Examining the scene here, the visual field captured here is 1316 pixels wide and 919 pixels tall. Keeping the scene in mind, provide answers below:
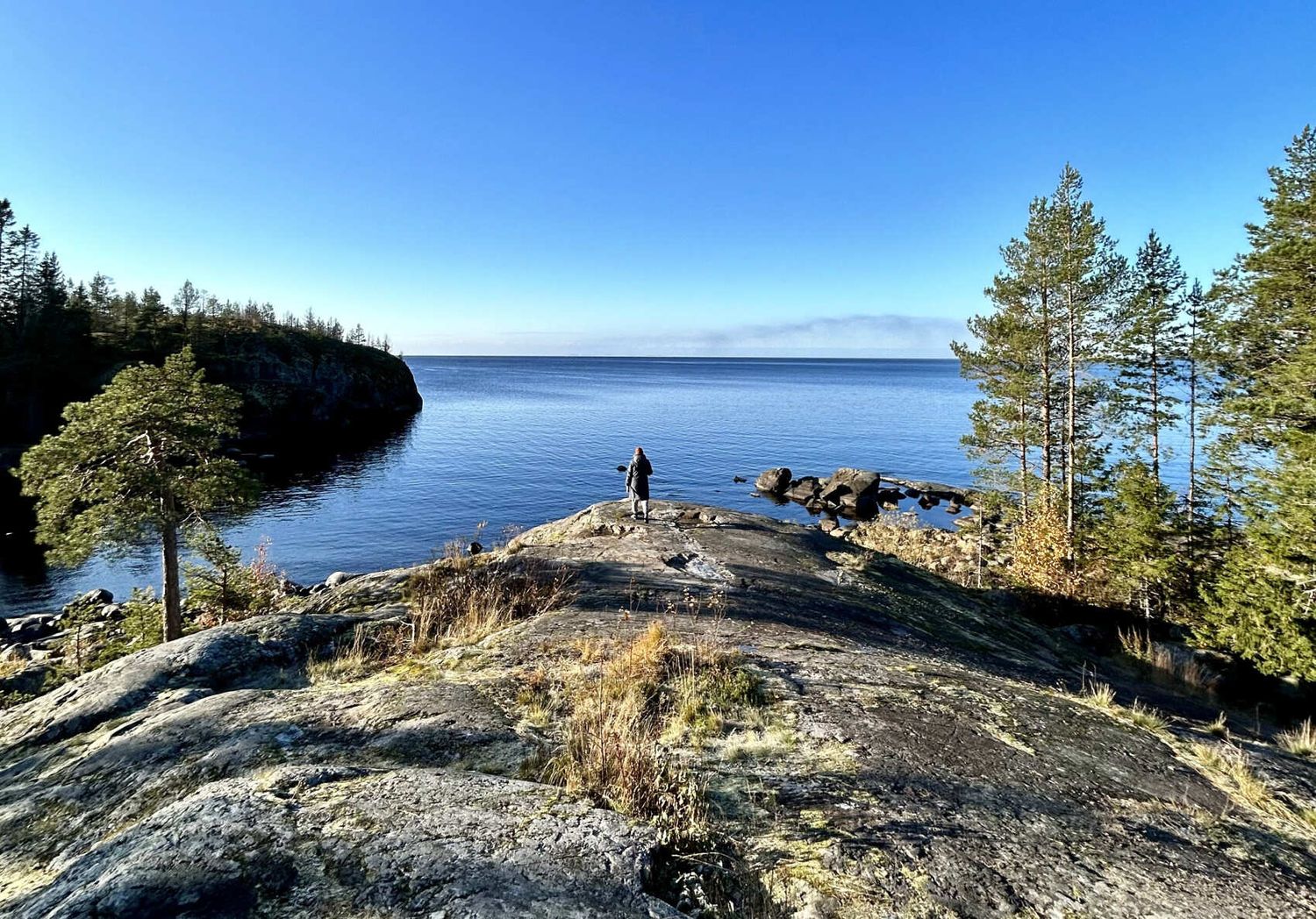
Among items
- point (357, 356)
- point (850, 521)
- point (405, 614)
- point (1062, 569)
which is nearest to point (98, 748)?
point (405, 614)

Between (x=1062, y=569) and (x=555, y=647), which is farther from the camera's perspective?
(x=1062, y=569)

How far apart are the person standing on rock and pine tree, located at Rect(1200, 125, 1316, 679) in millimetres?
17495

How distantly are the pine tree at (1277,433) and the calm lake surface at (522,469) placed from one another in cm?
2511

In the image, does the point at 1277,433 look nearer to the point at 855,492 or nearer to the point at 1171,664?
the point at 1171,664

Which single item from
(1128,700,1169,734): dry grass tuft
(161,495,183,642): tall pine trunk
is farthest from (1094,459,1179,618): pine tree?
(161,495,183,642): tall pine trunk

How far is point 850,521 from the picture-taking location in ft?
137

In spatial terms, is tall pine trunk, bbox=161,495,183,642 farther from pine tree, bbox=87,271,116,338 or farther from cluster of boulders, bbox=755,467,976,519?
pine tree, bbox=87,271,116,338

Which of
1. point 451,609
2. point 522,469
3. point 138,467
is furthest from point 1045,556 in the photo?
point 522,469

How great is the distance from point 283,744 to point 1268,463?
31065 millimetres

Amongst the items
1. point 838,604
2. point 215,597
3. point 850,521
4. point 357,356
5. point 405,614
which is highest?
point 357,356

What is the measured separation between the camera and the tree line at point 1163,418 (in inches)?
655

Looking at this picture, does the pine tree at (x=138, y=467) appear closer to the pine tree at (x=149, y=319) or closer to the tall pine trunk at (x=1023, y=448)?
the tall pine trunk at (x=1023, y=448)

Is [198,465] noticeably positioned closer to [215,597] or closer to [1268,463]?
[215,597]

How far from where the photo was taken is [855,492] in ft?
153
